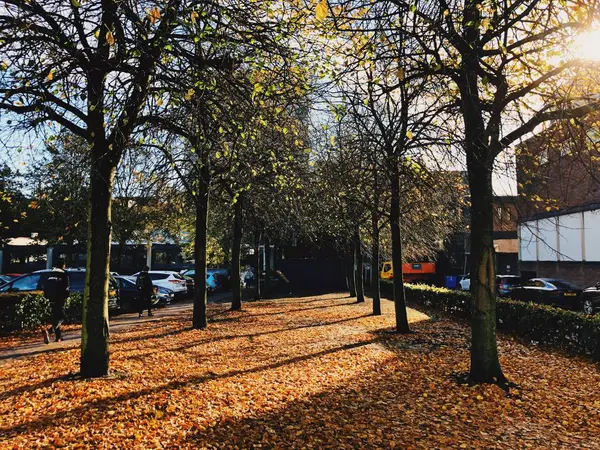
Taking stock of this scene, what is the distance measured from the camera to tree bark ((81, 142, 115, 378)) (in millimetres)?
6617

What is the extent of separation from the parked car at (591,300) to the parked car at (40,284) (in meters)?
17.8

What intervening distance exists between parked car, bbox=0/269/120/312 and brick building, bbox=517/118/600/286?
41.8ft

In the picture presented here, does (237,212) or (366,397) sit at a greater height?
(237,212)

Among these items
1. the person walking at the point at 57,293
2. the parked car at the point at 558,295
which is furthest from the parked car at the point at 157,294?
the parked car at the point at 558,295

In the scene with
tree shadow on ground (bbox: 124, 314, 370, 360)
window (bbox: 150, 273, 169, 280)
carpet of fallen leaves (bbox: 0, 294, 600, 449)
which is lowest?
tree shadow on ground (bbox: 124, 314, 370, 360)

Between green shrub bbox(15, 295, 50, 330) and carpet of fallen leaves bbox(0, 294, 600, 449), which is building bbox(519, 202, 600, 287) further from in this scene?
green shrub bbox(15, 295, 50, 330)

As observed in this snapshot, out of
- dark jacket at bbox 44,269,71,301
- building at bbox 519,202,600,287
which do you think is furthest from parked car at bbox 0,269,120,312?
building at bbox 519,202,600,287

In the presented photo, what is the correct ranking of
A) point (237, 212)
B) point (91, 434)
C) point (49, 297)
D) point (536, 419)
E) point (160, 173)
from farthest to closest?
1. point (237, 212)
2. point (160, 173)
3. point (49, 297)
4. point (536, 419)
5. point (91, 434)

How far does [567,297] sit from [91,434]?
65.7 feet

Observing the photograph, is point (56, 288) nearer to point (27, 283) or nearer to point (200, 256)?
point (200, 256)

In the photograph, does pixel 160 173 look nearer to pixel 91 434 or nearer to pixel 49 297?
pixel 49 297

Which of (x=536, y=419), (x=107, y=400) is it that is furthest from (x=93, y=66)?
(x=536, y=419)

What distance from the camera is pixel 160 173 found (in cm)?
1171

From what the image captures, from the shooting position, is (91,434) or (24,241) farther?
→ (24,241)
